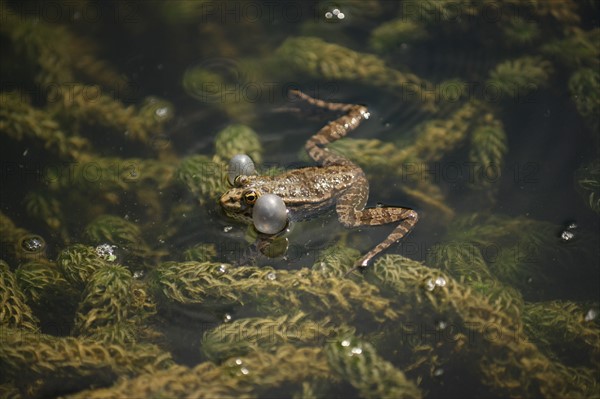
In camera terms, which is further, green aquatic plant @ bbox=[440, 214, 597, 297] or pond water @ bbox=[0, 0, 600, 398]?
green aquatic plant @ bbox=[440, 214, 597, 297]

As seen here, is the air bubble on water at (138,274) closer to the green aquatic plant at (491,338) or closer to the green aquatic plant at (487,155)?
the green aquatic plant at (491,338)

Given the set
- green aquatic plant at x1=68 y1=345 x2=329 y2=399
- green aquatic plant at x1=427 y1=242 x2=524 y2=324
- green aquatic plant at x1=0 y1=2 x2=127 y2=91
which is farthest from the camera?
green aquatic plant at x1=0 y1=2 x2=127 y2=91

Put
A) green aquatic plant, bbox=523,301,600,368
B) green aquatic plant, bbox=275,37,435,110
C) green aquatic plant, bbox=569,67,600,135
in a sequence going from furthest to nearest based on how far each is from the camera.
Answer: green aquatic plant, bbox=275,37,435,110 < green aquatic plant, bbox=569,67,600,135 < green aquatic plant, bbox=523,301,600,368

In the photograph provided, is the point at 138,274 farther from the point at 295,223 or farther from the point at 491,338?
the point at 491,338

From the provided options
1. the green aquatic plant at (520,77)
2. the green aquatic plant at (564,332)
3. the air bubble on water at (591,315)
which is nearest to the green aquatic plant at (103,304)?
the green aquatic plant at (564,332)

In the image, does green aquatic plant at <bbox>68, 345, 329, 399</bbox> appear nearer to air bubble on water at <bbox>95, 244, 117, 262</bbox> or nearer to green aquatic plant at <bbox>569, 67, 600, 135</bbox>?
air bubble on water at <bbox>95, 244, 117, 262</bbox>

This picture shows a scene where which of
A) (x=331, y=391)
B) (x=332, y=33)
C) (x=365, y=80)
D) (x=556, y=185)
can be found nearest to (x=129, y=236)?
(x=331, y=391)

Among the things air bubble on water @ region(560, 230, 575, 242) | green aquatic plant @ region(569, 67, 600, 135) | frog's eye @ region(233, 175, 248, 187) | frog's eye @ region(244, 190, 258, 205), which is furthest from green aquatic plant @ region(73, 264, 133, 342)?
green aquatic plant @ region(569, 67, 600, 135)
